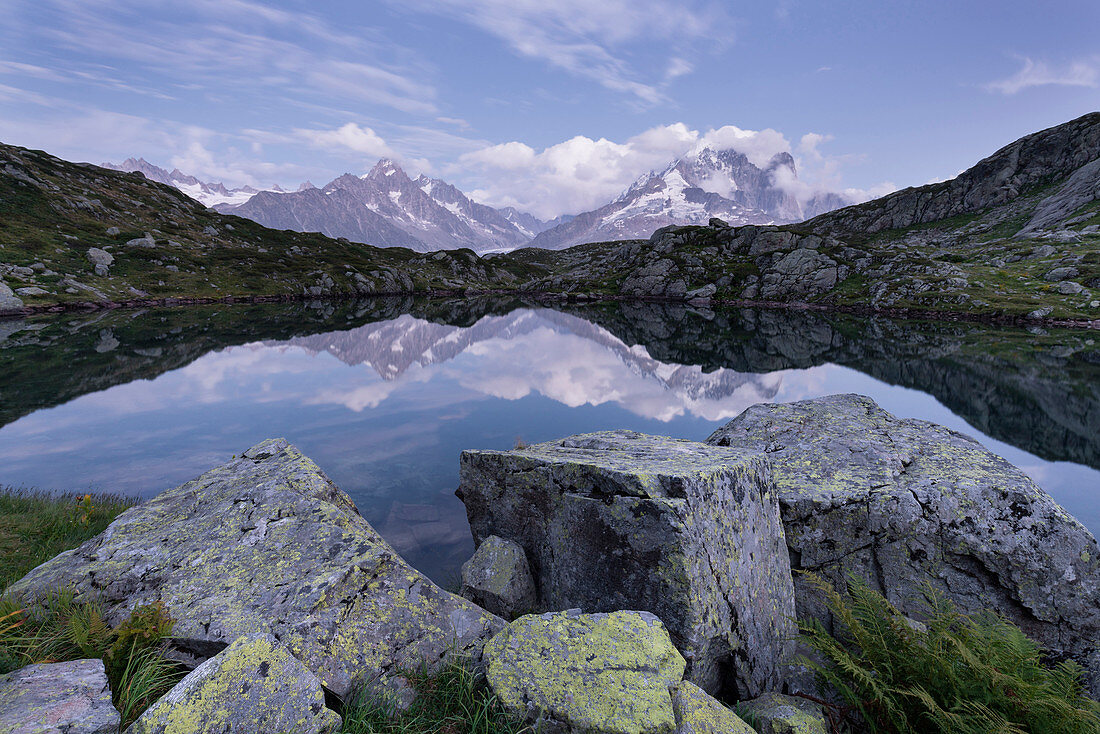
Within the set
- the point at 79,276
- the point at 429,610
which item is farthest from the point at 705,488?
the point at 79,276

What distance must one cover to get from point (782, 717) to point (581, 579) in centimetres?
337

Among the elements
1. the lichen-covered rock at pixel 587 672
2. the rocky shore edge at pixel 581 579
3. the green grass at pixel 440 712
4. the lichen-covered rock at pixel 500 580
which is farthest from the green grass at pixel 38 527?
the lichen-covered rock at pixel 587 672

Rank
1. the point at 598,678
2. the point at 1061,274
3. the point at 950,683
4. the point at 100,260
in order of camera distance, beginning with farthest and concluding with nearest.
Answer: the point at 100,260, the point at 1061,274, the point at 950,683, the point at 598,678

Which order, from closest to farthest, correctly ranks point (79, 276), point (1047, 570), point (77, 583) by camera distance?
point (77, 583)
point (1047, 570)
point (79, 276)

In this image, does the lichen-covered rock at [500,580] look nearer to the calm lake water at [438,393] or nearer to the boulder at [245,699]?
the boulder at [245,699]

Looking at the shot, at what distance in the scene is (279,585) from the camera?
269 inches

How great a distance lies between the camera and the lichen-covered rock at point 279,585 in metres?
6.14

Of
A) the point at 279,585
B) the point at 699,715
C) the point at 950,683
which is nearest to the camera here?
the point at 699,715

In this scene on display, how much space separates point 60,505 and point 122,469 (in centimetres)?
1098

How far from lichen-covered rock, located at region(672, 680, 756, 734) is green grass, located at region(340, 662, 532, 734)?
1.78 meters

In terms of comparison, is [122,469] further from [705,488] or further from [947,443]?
[947,443]

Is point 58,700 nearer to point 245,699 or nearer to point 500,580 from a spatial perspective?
point 245,699

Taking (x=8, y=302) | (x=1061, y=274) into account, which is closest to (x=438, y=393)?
(x=8, y=302)

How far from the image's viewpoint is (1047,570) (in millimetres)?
8719
